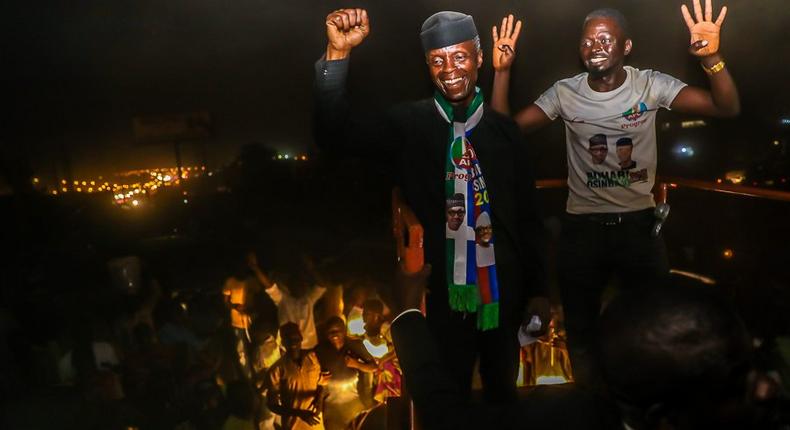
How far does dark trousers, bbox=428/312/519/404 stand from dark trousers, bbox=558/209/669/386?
45 cm

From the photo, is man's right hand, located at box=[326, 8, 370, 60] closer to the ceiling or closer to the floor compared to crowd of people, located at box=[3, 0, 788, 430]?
closer to the ceiling

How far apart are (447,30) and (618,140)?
2.91 ft

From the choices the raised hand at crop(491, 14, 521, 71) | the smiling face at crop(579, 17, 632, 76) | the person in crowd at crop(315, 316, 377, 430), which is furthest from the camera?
the person in crowd at crop(315, 316, 377, 430)

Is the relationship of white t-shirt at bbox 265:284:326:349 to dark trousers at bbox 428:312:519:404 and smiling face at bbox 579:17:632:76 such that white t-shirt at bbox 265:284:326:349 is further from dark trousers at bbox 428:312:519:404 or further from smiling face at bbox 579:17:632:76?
smiling face at bbox 579:17:632:76

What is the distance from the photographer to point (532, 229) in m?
1.90

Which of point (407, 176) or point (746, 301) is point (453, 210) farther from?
point (746, 301)

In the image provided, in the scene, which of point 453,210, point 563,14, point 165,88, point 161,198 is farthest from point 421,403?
point 161,198

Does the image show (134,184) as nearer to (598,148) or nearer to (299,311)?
(299,311)

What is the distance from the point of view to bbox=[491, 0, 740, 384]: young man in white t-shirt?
86.6 inches

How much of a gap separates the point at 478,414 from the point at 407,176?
948 millimetres

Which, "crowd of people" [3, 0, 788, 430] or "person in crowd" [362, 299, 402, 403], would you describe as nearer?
"crowd of people" [3, 0, 788, 430]

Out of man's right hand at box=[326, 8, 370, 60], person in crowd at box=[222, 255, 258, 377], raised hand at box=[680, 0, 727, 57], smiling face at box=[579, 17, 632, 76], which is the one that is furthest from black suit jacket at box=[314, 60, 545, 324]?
person in crowd at box=[222, 255, 258, 377]

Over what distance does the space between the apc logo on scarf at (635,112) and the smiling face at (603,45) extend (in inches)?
6.7

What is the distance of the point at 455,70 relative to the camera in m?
1.79
